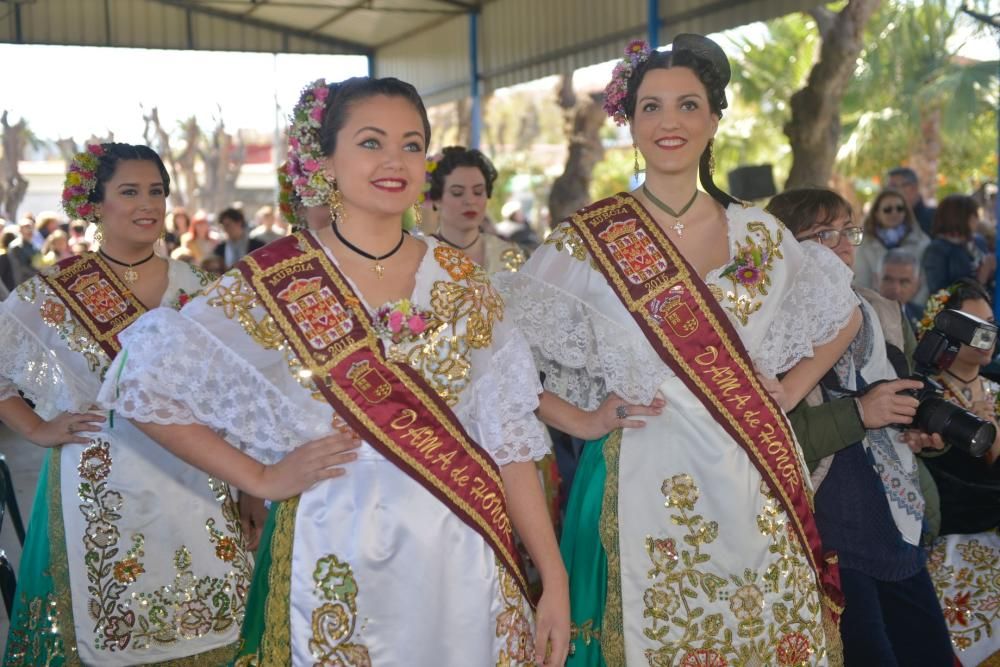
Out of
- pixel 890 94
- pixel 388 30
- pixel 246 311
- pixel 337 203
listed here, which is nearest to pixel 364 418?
pixel 246 311

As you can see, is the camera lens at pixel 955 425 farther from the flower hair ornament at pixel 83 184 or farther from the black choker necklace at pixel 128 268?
the flower hair ornament at pixel 83 184

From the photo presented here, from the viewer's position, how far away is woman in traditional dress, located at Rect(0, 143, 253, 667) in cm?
347

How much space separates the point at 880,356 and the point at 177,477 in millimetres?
2002

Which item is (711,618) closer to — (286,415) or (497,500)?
(497,500)

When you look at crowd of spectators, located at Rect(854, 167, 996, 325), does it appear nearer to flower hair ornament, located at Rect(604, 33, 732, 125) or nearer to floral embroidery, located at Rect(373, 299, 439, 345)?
flower hair ornament, located at Rect(604, 33, 732, 125)

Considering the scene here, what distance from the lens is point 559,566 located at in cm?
225

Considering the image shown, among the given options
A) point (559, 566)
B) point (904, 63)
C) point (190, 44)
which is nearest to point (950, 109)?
point (904, 63)

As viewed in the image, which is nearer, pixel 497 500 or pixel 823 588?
pixel 497 500

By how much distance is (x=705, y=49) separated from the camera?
9.16ft

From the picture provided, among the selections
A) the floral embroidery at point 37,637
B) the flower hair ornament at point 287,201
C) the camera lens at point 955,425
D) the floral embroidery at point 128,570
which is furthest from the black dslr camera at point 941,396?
the floral embroidery at point 37,637

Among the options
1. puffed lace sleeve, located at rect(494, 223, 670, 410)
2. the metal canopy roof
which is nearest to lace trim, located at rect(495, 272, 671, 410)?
puffed lace sleeve, located at rect(494, 223, 670, 410)

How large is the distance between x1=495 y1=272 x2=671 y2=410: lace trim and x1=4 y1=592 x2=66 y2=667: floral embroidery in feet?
5.40

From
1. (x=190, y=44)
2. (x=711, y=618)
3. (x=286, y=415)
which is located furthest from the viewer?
(x=190, y=44)

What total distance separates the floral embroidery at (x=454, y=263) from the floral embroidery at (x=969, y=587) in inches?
88.3
